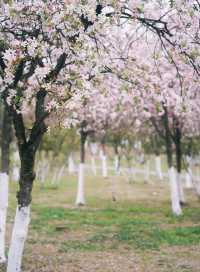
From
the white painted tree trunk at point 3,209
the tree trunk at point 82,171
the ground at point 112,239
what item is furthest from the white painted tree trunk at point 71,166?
the white painted tree trunk at point 3,209

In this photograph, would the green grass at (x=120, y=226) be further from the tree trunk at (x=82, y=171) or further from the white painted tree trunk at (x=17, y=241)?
the white painted tree trunk at (x=17, y=241)

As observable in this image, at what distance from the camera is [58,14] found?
8.99 meters

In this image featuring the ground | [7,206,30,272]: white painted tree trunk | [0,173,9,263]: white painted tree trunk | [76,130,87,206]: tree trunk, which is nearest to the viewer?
[7,206,30,272]: white painted tree trunk

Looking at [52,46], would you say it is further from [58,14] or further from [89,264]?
[89,264]

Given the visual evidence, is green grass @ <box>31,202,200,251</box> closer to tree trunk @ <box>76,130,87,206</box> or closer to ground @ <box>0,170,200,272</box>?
ground @ <box>0,170,200,272</box>

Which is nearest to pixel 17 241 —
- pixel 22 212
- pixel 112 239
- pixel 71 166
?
pixel 22 212

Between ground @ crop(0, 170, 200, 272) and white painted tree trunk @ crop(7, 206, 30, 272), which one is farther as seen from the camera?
ground @ crop(0, 170, 200, 272)

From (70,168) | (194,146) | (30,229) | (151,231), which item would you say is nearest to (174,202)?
(151,231)

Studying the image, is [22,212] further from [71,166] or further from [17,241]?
[71,166]

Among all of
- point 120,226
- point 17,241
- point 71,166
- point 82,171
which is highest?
point 71,166

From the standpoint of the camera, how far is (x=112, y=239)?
17.6 metres

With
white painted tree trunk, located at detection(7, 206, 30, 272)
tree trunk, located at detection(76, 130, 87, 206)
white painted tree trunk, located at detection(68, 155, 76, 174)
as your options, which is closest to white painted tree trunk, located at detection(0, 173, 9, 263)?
white painted tree trunk, located at detection(7, 206, 30, 272)

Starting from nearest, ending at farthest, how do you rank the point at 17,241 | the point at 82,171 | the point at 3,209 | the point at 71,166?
the point at 17,241 → the point at 3,209 → the point at 82,171 → the point at 71,166

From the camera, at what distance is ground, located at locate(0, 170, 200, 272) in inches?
545
